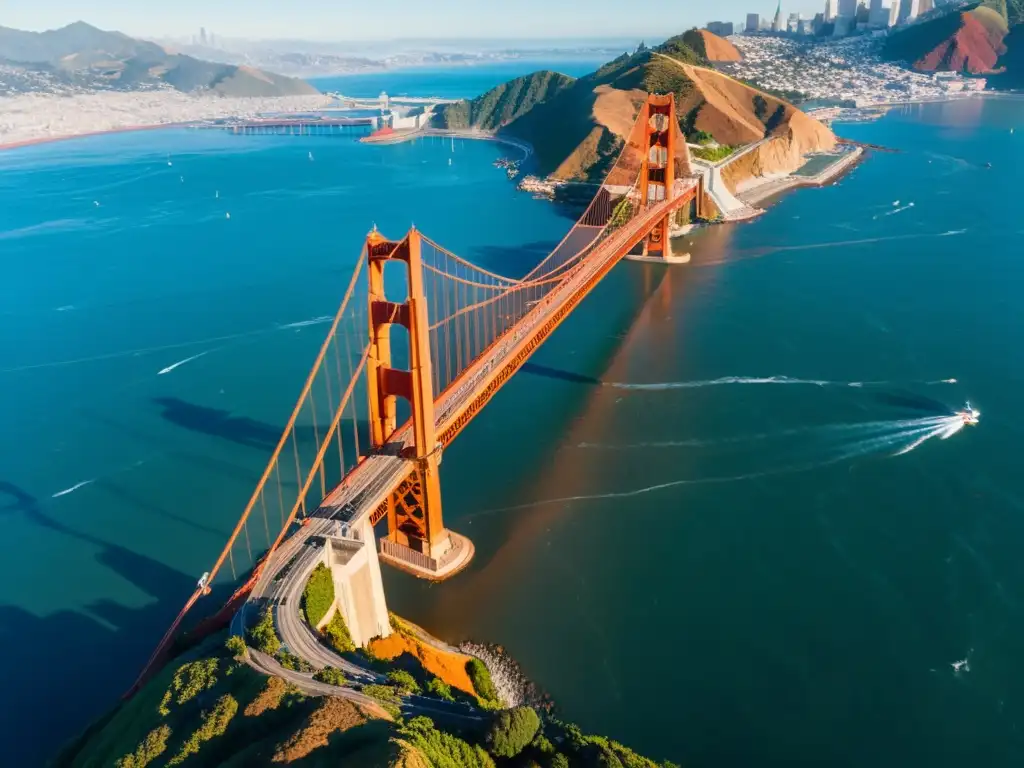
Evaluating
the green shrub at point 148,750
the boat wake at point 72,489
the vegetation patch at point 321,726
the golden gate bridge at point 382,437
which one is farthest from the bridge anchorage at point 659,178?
the green shrub at point 148,750

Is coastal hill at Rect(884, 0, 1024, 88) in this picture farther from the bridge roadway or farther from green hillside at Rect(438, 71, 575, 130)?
the bridge roadway

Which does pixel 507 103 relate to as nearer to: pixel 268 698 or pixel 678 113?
pixel 678 113

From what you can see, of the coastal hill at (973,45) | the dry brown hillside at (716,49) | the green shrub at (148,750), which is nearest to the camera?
the green shrub at (148,750)

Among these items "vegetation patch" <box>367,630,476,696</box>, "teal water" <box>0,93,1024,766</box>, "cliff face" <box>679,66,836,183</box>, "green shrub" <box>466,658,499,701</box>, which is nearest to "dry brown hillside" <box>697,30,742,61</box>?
"cliff face" <box>679,66,836,183</box>

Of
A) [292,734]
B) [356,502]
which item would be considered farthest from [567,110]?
[292,734]

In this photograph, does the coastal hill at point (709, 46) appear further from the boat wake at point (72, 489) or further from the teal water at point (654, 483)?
the boat wake at point (72, 489)

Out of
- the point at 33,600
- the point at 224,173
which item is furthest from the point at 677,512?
the point at 224,173
